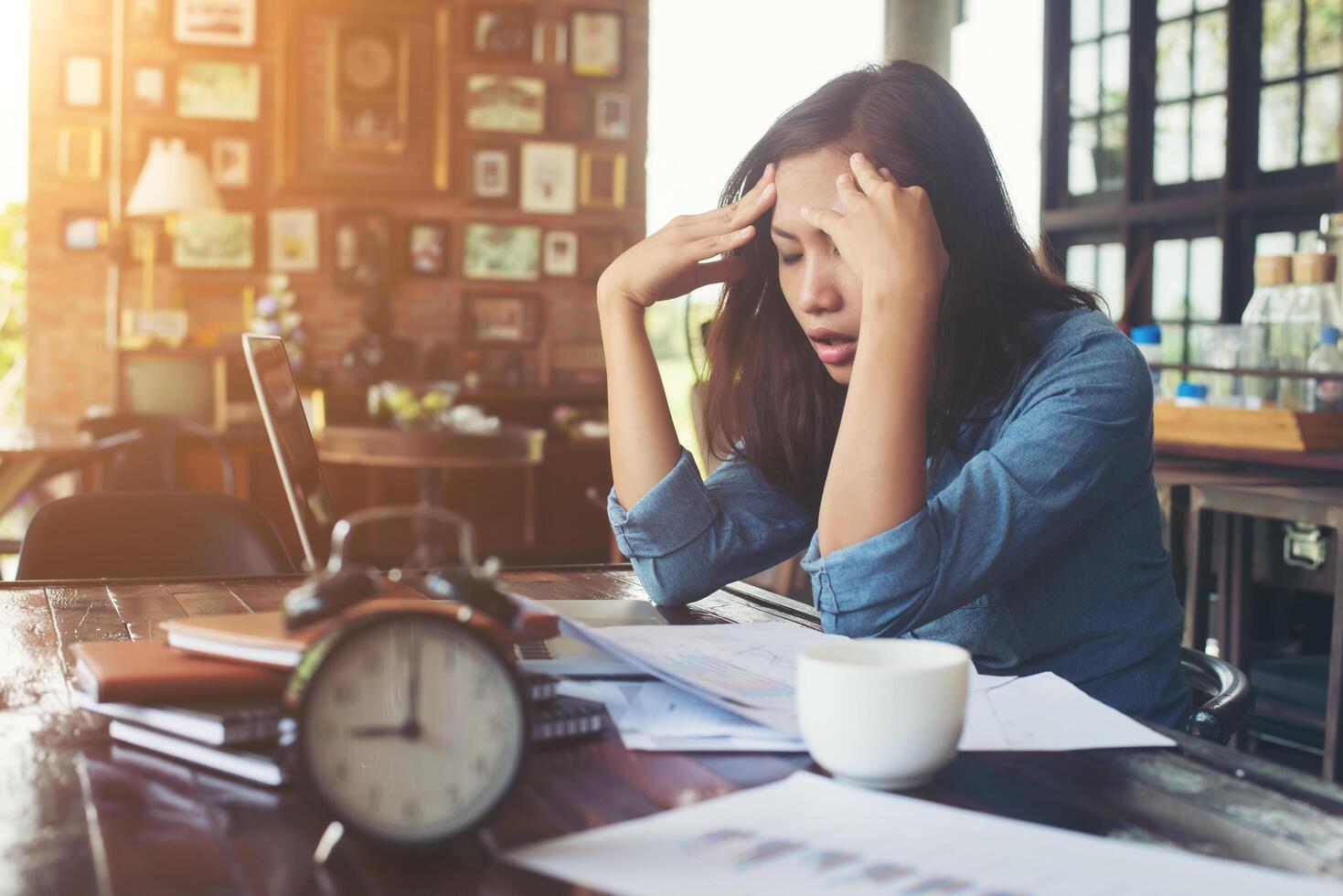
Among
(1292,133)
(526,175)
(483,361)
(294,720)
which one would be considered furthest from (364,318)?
(294,720)

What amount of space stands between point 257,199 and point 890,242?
19.0 ft

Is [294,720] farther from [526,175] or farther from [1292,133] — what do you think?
[526,175]

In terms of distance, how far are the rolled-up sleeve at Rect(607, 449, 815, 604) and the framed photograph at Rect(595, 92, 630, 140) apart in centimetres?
574

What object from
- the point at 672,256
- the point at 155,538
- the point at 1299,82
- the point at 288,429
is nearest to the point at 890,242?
the point at 672,256

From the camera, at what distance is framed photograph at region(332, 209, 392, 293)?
6.45m

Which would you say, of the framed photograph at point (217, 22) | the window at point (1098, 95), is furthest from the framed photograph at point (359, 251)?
the window at point (1098, 95)

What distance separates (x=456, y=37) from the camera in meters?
6.62

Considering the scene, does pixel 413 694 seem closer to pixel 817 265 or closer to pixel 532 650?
pixel 532 650

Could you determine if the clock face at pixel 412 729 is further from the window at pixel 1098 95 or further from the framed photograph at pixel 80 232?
the framed photograph at pixel 80 232

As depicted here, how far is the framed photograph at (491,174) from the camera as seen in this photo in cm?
671

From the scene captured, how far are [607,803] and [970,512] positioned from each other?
527 mm

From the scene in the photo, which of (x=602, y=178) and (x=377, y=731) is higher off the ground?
(x=602, y=178)

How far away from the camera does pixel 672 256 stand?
1458mm

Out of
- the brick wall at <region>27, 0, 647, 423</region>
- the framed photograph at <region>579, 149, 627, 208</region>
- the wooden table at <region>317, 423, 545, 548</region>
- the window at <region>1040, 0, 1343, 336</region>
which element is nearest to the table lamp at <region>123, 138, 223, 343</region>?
the brick wall at <region>27, 0, 647, 423</region>
